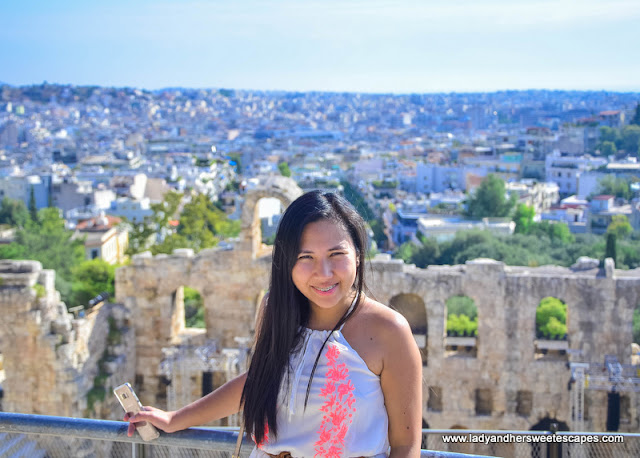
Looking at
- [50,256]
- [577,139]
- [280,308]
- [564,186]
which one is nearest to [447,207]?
[564,186]

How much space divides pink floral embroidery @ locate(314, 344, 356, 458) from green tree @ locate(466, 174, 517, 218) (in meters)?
51.6

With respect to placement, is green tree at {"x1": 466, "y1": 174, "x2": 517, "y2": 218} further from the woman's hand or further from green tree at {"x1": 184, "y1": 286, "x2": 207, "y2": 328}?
the woman's hand

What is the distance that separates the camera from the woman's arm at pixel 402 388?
368cm

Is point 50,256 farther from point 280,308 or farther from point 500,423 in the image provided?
point 280,308

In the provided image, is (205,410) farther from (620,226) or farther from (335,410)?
(620,226)

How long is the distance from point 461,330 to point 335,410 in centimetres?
1634

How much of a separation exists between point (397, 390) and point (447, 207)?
55863 millimetres

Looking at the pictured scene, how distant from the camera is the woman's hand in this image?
4.12 metres

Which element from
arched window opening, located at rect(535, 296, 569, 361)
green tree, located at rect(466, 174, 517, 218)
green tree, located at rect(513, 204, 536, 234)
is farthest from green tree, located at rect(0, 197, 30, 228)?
arched window opening, located at rect(535, 296, 569, 361)

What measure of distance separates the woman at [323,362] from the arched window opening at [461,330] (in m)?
12.1

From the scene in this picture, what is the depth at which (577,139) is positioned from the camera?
11338cm

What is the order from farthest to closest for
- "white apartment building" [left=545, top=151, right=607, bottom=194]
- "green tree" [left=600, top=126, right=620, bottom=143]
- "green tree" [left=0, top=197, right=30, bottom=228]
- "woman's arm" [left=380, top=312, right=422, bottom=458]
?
"green tree" [left=600, top=126, right=620, bottom=143] < "white apartment building" [left=545, top=151, right=607, bottom=194] < "green tree" [left=0, top=197, right=30, bottom=228] < "woman's arm" [left=380, top=312, right=422, bottom=458]

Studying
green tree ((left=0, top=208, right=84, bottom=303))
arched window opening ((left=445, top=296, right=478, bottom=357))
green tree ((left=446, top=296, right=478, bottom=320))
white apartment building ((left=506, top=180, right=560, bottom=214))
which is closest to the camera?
arched window opening ((left=445, top=296, right=478, bottom=357))

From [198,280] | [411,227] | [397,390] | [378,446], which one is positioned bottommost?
[411,227]
